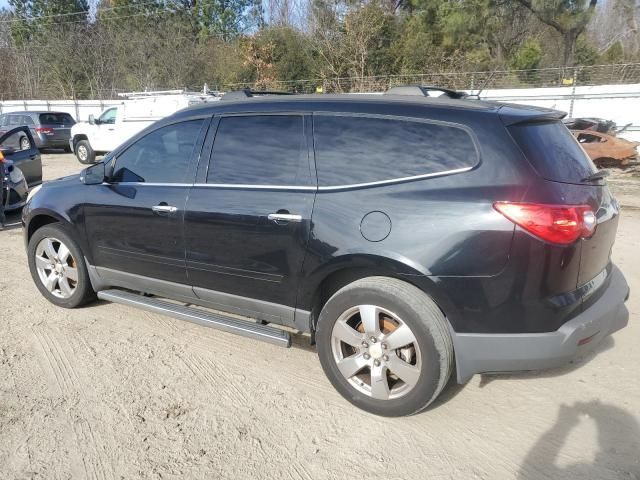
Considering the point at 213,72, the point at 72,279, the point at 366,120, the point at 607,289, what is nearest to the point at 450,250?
the point at 366,120

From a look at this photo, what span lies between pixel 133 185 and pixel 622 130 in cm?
1867

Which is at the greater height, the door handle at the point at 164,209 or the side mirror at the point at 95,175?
the side mirror at the point at 95,175

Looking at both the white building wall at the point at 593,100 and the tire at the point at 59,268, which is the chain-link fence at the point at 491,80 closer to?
the white building wall at the point at 593,100

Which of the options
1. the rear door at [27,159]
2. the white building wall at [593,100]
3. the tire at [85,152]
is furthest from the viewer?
the white building wall at [593,100]

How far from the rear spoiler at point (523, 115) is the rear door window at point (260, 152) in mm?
1172

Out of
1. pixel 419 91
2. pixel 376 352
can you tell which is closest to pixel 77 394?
pixel 376 352

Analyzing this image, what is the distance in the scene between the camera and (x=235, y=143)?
3512 millimetres

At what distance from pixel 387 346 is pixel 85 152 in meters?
15.9

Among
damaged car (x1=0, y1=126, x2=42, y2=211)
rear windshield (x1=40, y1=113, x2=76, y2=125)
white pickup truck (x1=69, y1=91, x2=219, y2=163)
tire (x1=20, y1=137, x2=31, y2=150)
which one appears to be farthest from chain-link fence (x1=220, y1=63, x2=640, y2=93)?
damaged car (x1=0, y1=126, x2=42, y2=211)

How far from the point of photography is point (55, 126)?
18.8m

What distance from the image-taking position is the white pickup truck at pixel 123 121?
48.3ft

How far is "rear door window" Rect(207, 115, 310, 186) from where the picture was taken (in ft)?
Answer: 10.6

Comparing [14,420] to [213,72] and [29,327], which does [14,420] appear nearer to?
[29,327]

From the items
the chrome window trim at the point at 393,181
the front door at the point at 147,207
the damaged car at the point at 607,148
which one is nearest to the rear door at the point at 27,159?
the front door at the point at 147,207
